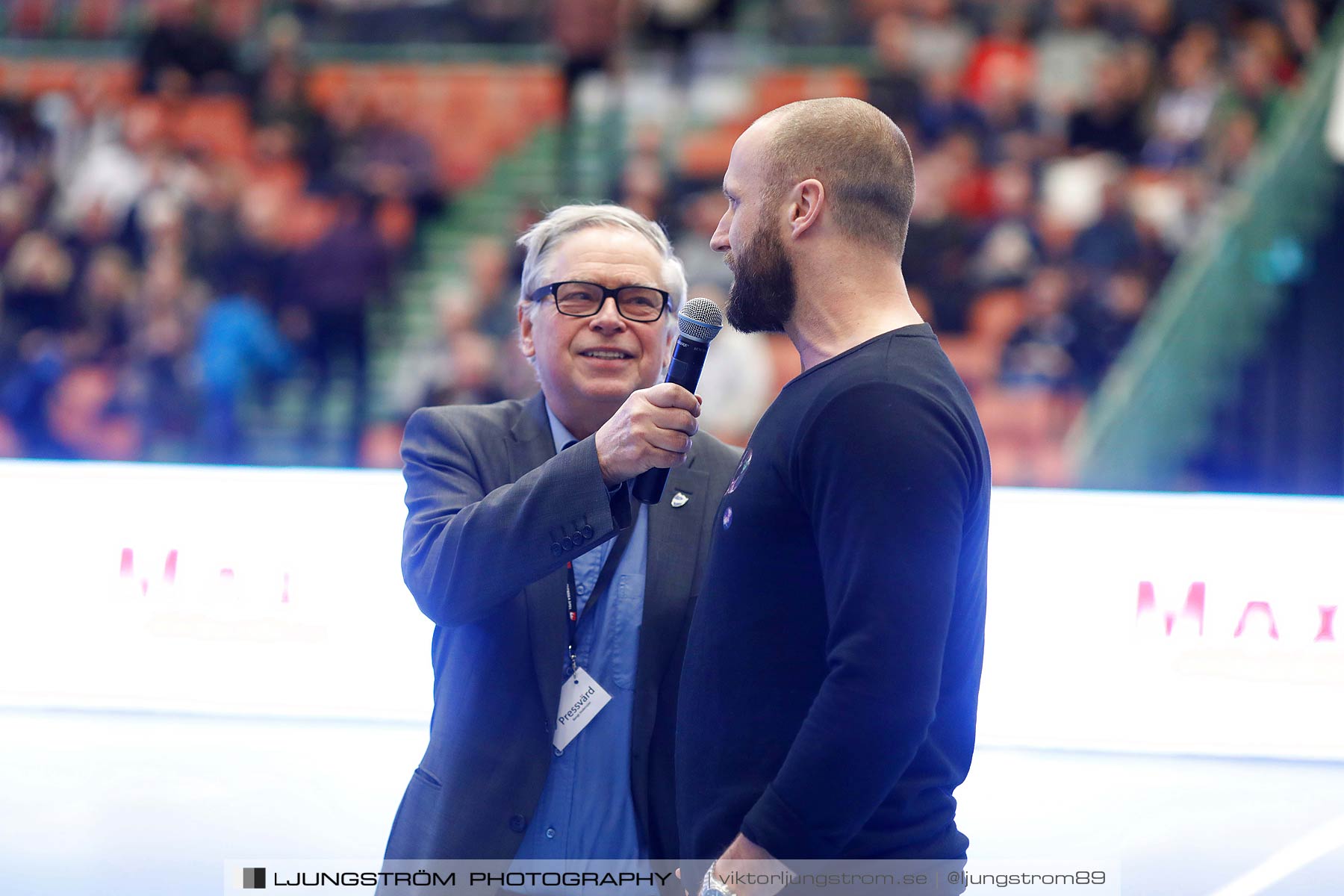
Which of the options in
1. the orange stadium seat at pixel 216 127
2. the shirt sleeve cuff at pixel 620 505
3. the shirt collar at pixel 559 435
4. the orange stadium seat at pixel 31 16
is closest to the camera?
the shirt sleeve cuff at pixel 620 505

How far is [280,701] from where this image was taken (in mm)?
4230

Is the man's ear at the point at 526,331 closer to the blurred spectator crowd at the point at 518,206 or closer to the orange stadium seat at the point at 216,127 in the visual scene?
the blurred spectator crowd at the point at 518,206

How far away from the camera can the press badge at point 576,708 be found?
202cm

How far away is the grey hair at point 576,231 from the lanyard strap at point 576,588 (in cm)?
43

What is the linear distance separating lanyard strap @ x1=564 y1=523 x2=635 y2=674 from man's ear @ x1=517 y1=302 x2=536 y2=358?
1.32ft

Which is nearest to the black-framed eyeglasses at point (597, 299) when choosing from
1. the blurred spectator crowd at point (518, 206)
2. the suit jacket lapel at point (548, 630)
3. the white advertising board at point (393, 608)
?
the suit jacket lapel at point (548, 630)

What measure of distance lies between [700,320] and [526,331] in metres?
0.61

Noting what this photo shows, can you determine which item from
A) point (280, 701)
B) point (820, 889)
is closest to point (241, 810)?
point (280, 701)

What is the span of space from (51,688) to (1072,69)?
7028mm

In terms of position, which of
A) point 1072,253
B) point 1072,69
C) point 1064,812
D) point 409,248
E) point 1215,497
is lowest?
point 1064,812

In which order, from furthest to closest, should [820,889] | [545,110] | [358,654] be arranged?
A: 1. [545,110]
2. [358,654]
3. [820,889]

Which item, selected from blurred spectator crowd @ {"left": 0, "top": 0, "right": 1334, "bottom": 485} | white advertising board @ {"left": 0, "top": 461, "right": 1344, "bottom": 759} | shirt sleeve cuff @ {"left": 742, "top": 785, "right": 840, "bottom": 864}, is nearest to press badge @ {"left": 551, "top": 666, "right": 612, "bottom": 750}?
shirt sleeve cuff @ {"left": 742, "top": 785, "right": 840, "bottom": 864}

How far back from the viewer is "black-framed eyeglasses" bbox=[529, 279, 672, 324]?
2.14 metres

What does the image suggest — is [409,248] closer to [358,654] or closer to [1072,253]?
[1072,253]
